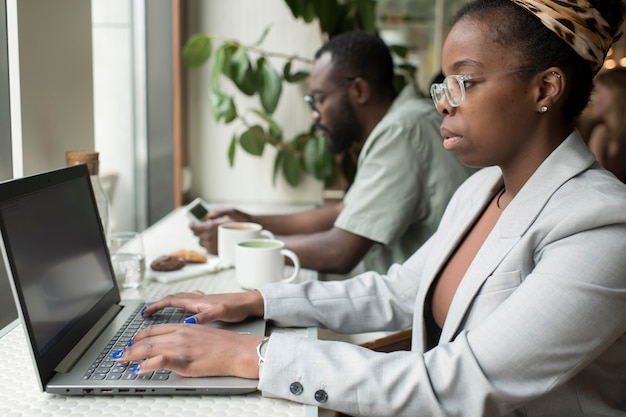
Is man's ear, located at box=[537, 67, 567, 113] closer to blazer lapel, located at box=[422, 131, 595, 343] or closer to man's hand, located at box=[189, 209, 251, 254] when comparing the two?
blazer lapel, located at box=[422, 131, 595, 343]

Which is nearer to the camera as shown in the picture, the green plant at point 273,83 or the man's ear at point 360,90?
the man's ear at point 360,90

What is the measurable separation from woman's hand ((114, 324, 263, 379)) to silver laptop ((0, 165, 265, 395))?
13mm

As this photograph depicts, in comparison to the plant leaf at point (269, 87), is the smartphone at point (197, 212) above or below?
below

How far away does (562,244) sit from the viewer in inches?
34.1

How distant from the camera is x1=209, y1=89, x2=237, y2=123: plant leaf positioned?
8.26ft

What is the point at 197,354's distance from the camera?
34.1 inches

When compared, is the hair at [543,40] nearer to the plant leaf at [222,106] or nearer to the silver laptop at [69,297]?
the silver laptop at [69,297]

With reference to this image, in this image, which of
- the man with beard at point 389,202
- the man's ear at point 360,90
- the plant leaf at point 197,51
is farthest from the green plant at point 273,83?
the man with beard at point 389,202

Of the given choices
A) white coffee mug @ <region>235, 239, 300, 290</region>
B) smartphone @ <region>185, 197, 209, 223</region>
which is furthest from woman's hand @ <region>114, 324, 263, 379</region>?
smartphone @ <region>185, 197, 209, 223</region>

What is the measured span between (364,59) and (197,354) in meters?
1.41

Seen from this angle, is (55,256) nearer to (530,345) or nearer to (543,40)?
(530,345)

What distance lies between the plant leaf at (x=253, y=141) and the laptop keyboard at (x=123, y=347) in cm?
143

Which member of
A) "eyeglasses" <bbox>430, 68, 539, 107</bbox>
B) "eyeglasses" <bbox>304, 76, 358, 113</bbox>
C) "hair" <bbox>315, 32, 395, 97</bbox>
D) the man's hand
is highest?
"hair" <bbox>315, 32, 395, 97</bbox>

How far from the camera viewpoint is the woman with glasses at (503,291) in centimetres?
82
